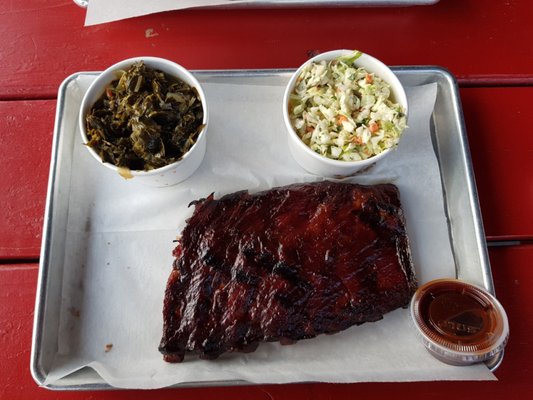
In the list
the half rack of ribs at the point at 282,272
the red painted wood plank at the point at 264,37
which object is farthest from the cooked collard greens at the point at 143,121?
the red painted wood plank at the point at 264,37

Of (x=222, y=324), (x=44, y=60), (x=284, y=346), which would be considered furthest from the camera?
(x=44, y=60)

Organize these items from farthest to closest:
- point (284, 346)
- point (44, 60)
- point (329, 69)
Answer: point (44, 60), point (329, 69), point (284, 346)

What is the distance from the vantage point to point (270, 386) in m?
2.20

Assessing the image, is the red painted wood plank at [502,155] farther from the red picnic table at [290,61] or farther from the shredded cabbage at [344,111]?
the shredded cabbage at [344,111]

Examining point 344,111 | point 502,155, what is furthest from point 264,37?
point 502,155

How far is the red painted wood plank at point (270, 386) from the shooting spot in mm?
2182

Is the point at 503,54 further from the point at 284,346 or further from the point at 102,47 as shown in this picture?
the point at 102,47

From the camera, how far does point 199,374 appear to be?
6.82 feet

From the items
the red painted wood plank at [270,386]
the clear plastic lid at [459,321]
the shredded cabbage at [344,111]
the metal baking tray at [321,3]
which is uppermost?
the metal baking tray at [321,3]

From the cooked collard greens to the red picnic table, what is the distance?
21.3 inches

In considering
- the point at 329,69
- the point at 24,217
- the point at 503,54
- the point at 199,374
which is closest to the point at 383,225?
the point at 329,69

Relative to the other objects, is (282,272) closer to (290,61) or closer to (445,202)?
(445,202)

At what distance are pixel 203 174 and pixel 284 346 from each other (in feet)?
3.12

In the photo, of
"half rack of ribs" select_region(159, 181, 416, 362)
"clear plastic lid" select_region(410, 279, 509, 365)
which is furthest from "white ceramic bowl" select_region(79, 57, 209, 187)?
"clear plastic lid" select_region(410, 279, 509, 365)
